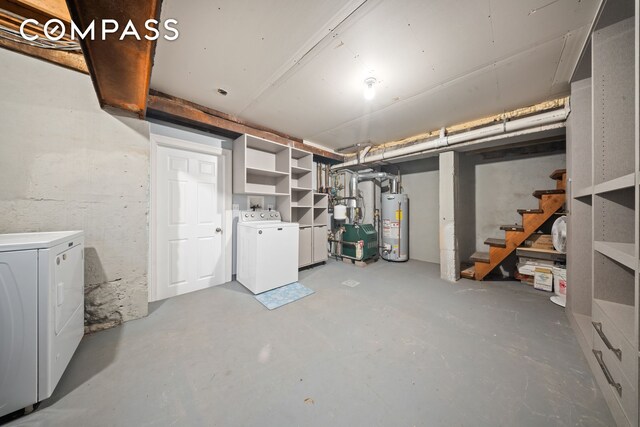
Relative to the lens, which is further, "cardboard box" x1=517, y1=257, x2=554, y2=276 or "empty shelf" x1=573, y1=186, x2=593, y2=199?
"cardboard box" x1=517, y1=257, x2=554, y2=276

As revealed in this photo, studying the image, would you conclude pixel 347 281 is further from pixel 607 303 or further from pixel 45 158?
pixel 45 158

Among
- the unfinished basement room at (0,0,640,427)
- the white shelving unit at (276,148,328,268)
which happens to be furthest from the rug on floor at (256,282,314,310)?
the white shelving unit at (276,148,328,268)

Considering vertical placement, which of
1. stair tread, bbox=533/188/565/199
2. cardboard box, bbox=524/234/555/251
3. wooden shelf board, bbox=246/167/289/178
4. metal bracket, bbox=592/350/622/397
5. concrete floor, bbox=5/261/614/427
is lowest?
concrete floor, bbox=5/261/614/427

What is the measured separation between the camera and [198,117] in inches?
96.2

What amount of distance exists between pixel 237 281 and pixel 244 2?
3.02 meters

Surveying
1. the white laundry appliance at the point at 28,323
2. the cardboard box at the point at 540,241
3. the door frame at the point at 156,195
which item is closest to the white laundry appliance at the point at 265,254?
the door frame at the point at 156,195

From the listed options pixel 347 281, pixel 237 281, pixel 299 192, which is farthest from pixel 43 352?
pixel 299 192

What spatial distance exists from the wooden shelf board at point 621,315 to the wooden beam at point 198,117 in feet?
11.3

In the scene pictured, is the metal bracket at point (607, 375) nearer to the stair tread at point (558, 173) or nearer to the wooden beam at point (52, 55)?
the stair tread at point (558, 173)

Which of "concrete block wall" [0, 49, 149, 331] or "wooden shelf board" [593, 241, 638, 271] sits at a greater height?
"concrete block wall" [0, 49, 149, 331]

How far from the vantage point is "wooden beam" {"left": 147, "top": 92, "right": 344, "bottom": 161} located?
220cm

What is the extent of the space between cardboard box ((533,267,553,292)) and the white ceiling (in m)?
2.18

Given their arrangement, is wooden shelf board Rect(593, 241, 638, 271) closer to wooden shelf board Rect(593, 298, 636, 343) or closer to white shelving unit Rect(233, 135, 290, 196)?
wooden shelf board Rect(593, 298, 636, 343)

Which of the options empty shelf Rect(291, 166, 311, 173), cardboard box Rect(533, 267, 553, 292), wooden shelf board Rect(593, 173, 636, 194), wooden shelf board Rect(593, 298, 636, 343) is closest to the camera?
wooden shelf board Rect(593, 173, 636, 194)
